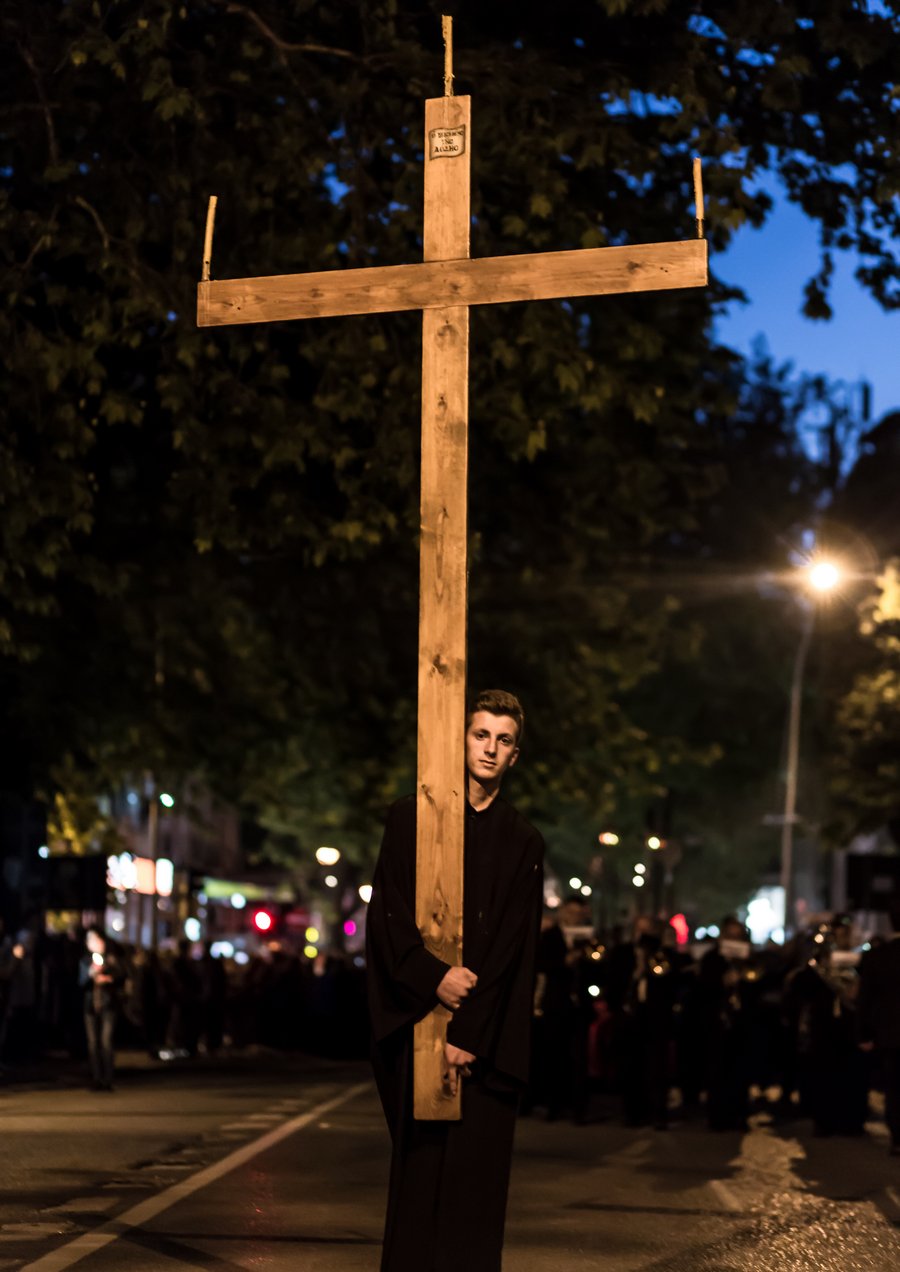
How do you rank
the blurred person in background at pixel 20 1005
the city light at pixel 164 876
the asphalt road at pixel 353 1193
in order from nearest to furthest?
the asphalt road at pixel 353 1193 < the blurred person in background at pixel 20 1005 < the city light at pixel 164 876

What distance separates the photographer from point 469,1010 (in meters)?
7.84

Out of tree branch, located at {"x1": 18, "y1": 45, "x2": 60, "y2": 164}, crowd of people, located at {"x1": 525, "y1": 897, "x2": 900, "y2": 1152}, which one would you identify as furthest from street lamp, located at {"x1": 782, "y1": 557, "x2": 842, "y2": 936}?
tree branch, located at {"x1": 18, "y1": 45, "x2": 60, "y2": 164}

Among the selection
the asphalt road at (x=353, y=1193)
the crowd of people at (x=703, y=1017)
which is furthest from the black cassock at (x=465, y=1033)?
the crowd of people at (x=703, y=1017)

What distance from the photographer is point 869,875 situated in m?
29.1

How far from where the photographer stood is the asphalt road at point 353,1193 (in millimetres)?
11477

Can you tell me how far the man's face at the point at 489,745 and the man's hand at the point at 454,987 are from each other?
63cm

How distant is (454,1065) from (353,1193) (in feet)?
21.5

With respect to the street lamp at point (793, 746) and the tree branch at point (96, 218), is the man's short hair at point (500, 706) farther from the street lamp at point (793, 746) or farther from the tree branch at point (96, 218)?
the street lamp at point (793, 746)

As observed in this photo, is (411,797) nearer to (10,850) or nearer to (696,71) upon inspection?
(696,71)

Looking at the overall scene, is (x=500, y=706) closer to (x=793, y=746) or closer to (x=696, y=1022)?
(x=696, y=1022)

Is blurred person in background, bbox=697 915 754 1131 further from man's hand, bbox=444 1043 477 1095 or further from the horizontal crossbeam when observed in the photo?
man's hand, bbox=444 1043 477 1095

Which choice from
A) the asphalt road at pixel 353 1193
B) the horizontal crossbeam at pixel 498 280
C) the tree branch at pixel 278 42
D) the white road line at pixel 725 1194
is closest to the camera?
the horizontal crossbeam at pixel 498 280

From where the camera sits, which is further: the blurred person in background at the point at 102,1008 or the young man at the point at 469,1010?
the blurred person in background at the point at 102,1008

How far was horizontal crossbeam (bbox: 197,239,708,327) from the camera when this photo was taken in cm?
878
